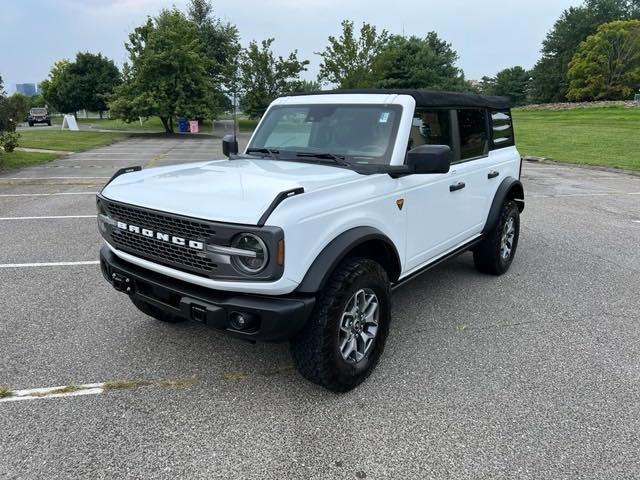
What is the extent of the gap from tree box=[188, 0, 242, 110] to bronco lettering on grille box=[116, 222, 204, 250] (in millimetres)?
37196

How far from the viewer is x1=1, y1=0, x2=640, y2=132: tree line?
31141mm

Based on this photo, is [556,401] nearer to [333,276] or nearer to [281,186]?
[333,276]

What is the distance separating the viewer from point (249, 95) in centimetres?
3694

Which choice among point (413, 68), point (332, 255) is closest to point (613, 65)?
point (413, 68)

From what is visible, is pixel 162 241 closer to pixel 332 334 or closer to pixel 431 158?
pixel 332 334

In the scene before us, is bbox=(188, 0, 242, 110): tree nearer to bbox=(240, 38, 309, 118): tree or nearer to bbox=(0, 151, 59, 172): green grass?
bbox=(240, 38, 309, 118): tree

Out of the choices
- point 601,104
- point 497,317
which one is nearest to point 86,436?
point 497,317

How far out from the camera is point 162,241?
110 inches

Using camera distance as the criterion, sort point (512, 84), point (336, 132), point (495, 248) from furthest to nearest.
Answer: point (512, 84) < point (495, 248) < point (336, 132)

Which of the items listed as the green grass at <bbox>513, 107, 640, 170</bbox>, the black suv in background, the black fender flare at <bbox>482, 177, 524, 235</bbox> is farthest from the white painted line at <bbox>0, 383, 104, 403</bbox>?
the black suv in background

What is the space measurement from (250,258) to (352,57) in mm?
34154

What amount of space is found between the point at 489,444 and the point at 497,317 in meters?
1.76

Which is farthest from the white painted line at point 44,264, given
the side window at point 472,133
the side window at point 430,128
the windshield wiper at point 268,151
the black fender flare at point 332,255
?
the side window at point 472,133

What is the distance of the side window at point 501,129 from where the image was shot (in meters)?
4.96
